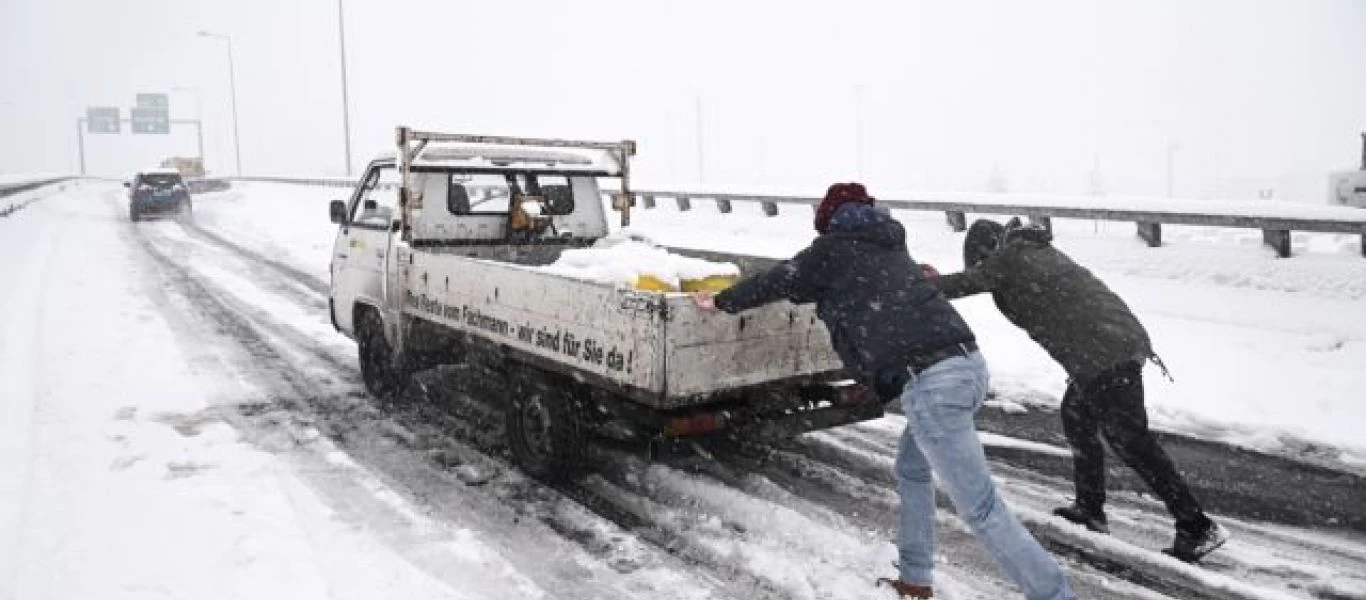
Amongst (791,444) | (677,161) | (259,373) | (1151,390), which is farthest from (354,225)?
(677,161)

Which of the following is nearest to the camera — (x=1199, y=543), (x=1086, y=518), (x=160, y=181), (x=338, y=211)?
(x=1199, y=543)

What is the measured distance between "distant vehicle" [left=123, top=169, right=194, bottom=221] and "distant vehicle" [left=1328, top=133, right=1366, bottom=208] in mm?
29446

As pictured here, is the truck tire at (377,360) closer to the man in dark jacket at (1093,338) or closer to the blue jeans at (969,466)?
the man in dark jacket at (1093,338)

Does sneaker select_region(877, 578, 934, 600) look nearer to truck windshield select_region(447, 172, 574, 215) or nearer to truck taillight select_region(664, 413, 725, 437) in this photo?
truck taillight select_region(664, 413, 725, 437)

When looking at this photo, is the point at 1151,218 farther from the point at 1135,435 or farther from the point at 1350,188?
the point at 1135,435

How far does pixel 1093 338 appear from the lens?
14.3 ft

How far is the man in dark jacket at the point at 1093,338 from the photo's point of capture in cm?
435

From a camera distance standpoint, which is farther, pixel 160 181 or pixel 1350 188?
pixel 160 181

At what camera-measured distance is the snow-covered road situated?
414 cm

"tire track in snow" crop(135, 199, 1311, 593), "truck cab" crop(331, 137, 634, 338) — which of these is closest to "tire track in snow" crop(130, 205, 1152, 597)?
"tire track in snow" crop(135, 199, 1311, 593)

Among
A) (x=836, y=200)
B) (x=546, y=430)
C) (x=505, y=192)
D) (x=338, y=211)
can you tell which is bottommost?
(x=546, y=430)

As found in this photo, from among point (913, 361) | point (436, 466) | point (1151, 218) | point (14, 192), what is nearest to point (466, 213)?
point (436, 466)

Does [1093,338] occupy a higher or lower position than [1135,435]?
higher

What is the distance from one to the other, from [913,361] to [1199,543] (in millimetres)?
1967
